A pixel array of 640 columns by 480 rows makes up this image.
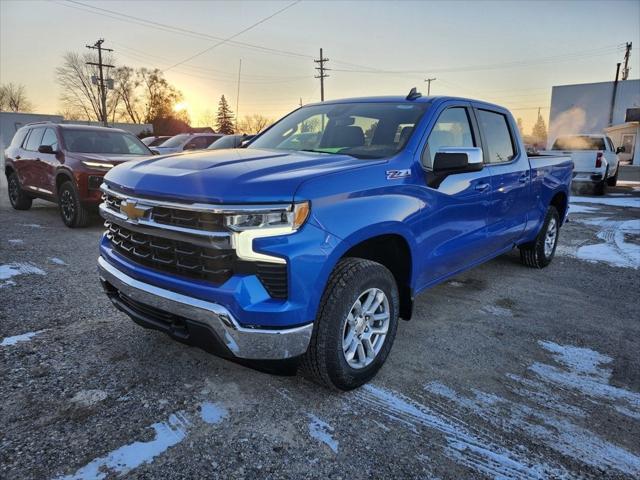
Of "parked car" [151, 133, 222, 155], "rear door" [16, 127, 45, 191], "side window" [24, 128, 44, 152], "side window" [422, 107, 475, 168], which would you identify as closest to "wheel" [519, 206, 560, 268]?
"side window" [422, 107, 475, 168]

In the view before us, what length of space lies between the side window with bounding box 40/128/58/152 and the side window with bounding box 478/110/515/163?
699 cm

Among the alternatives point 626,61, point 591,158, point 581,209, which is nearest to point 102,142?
point 581,209

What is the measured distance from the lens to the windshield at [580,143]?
49.0ft

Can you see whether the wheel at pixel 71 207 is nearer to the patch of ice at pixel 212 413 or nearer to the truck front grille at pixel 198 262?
the truck front grille at pixel 198 262

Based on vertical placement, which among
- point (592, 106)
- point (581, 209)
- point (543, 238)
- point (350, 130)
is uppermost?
point (592, 106)

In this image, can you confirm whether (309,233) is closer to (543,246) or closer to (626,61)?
(543,246)

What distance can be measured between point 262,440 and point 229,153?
192cm

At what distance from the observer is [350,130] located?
3.52 metres

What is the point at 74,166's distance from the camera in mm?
7102

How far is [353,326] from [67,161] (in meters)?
6.53

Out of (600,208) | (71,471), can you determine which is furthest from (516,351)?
(600,208)

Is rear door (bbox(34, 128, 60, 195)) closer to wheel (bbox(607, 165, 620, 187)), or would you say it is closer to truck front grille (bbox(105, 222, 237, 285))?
truck front grille (bbox(105, 222, 237, 285))

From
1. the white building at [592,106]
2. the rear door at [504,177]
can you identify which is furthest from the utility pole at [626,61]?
the rear door at [504,177]

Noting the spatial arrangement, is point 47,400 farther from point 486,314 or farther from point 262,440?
point 486,314
